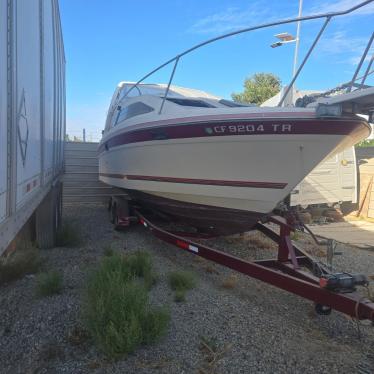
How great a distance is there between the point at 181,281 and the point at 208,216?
1166mm

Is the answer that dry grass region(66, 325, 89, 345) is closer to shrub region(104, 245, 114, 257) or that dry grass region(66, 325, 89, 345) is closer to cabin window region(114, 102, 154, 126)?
shrub region(104, 245, 114, 257)

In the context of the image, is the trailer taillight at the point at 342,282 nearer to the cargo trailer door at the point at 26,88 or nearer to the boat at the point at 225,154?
the boat at the point at 225,154

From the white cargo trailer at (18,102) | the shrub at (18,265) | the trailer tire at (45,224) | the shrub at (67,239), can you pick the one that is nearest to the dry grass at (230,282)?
the shrub at (18,265)

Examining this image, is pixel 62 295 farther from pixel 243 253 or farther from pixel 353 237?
pixel 353 237

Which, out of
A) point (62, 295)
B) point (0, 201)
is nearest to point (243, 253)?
point (62, 295)

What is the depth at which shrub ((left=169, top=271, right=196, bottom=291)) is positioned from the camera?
484cm

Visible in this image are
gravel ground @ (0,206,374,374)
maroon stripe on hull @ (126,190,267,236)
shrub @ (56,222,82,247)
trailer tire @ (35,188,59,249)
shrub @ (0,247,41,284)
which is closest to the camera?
gravel ground @ (0,206,374,374)

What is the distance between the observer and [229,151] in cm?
496

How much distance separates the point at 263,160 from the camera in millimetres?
4793

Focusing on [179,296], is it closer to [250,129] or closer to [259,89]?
[250,129]

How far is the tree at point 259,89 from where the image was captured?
1476 inches

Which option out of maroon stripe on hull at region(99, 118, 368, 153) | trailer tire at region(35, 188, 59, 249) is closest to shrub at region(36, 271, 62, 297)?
trailer tire at region(35, 188, 59, 249)

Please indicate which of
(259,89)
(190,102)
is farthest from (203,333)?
(259,89)

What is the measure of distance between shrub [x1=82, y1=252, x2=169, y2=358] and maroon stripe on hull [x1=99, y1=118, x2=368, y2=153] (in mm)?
2141
